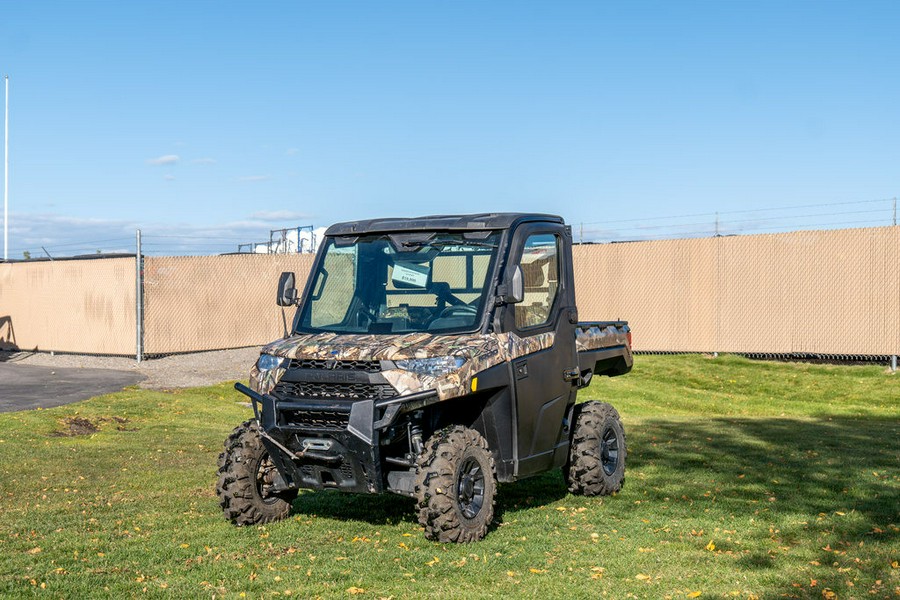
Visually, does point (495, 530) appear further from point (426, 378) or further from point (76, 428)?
point (76, 428)

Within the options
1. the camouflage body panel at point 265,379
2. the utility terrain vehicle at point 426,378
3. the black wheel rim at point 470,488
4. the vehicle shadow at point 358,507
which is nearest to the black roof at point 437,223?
the utility terrain vehicle at point 426,378

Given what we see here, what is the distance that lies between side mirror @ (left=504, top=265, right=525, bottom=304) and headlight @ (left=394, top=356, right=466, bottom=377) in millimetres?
725

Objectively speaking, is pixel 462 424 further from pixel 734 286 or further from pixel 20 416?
pixel 734 286

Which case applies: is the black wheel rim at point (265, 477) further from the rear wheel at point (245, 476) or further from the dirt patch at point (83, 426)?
the dirt patch at point (83, 426)

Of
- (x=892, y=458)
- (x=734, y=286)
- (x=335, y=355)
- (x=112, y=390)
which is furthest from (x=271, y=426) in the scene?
(x=734, y=286)

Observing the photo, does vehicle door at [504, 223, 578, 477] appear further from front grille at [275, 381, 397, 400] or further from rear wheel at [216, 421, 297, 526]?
rear wheel at [216, 421, 297, 526]

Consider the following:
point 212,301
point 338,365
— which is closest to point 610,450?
point 338,365

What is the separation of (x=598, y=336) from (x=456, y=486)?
3.15m

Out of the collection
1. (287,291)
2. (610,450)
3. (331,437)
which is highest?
(287,291)

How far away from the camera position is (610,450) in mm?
10250

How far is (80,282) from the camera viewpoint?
2608cm

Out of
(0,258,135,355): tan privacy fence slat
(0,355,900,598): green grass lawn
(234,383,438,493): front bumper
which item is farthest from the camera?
(0,258,135,355): tan privacy fence slat

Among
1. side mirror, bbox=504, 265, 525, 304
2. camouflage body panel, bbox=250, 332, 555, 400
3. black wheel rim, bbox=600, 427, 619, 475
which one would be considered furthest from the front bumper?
black wheel rim, bbox=600, 427, 619, 475

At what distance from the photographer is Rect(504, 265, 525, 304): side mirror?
813cm
